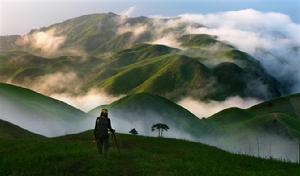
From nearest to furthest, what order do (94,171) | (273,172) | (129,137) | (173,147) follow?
(94,171), (273,172), (173,147), (129,137)

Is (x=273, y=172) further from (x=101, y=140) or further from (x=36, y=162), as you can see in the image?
(x=36, y=162)

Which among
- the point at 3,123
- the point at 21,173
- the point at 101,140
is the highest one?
the point at 3,123

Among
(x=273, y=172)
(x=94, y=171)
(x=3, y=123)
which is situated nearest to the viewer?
(x=94, y=171)

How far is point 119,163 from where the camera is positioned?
39219 millimetres

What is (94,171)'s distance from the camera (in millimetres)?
35656

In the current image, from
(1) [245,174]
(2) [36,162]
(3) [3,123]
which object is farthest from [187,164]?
(3) [3,123]

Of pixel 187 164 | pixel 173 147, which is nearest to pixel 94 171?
pixel 187 164

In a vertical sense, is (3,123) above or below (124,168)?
above

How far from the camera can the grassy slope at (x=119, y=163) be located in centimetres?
3656

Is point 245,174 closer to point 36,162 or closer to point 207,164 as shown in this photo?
point 207,164

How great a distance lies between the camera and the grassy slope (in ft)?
120

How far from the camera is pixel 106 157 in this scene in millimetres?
40875

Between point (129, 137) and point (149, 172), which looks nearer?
point (149, 172)

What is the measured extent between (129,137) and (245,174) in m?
30.0
